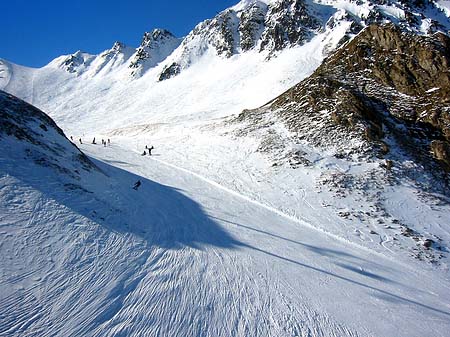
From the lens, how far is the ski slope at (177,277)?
831 cm

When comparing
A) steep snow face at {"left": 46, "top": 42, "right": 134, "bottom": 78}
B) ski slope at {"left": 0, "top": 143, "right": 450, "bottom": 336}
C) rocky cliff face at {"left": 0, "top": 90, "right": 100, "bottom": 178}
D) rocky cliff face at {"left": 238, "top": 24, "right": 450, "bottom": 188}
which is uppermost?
steep snow face at {"left": 46, "top": 42, "right": 134, "bottom": 78}

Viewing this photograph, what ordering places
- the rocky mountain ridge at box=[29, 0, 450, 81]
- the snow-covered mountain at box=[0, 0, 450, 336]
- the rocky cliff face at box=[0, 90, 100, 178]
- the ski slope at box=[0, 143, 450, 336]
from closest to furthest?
the ski slope at box=[0, 143, 450, 336], the snow-covered mountain at box=[0, 0, 450, 336], the rocky cliff face at box=[0, 90, 100, 178], the rocky mountain ridge at box=[29, 0, 450, 81]

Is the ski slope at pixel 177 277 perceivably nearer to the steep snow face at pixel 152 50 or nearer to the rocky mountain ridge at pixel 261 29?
the rocky mountain ridge at pixel 261 29

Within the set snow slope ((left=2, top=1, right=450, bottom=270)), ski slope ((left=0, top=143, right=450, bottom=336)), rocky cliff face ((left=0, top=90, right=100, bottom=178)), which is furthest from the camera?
snow slope ((left=2, top=1, right=450, bottom=270))

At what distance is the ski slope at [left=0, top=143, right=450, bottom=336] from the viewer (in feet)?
27.3

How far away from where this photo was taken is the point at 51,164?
1434 cm

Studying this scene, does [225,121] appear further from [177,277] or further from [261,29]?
[261,29]

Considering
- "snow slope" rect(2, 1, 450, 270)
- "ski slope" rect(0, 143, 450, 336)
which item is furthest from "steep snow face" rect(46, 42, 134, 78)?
"ski slope" rect(0, 143, 450, 336)

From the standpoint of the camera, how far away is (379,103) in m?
33.3

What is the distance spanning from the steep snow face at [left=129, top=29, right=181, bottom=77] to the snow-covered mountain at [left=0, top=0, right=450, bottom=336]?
229 ft

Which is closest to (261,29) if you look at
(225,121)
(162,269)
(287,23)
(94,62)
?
(287,23)

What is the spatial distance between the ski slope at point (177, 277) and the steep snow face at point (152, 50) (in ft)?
339

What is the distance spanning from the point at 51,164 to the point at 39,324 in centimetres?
871

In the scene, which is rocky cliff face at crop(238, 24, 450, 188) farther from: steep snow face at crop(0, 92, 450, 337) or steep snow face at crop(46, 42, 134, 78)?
steep snow face at crop(46, 42, 134, 78)
